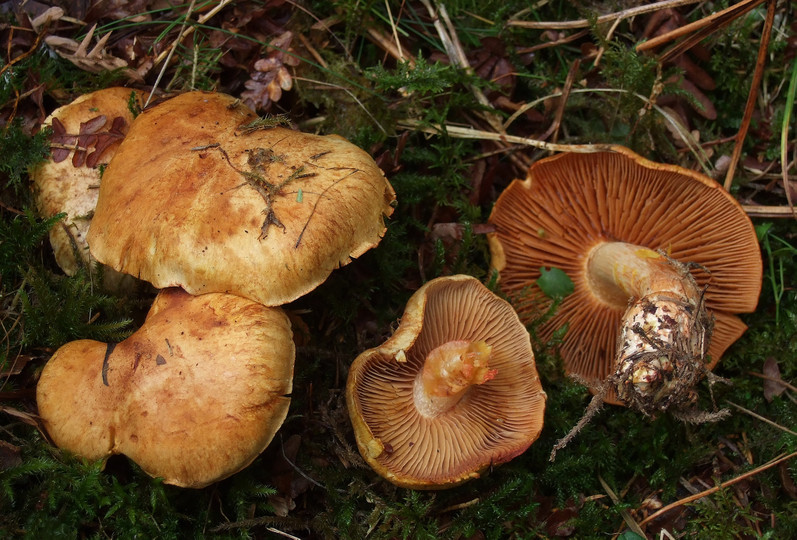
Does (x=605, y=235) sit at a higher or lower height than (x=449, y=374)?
higher

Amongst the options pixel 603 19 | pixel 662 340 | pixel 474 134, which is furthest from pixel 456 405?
pixel 603 19

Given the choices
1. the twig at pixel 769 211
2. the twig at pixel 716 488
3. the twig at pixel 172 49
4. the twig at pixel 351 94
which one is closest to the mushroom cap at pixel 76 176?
the twig at pixel 172 49

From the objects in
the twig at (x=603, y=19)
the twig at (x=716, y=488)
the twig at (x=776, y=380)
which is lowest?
the twig at (x=716, y=488)

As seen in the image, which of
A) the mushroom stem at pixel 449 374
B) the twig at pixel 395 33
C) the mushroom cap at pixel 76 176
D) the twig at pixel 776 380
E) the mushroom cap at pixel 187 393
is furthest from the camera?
the twig at pixel 395 33

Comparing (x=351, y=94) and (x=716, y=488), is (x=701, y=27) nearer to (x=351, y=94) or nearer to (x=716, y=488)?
(x=351, y=94)

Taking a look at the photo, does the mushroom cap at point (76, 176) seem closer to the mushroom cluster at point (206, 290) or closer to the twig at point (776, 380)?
the mushroom cluster at point (206, 290)

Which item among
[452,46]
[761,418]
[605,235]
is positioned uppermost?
[452,46]

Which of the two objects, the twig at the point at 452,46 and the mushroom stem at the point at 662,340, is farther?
the twig at the point at 452,46
